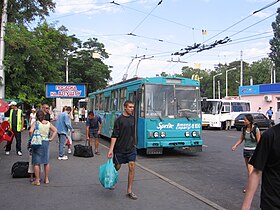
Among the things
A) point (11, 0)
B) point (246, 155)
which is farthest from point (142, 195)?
point (11, 0)

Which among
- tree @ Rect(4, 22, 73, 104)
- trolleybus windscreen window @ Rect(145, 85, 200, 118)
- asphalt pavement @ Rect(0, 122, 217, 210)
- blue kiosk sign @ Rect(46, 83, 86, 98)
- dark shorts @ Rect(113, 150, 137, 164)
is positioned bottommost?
asphalt pavement @ Rect(0, 122, 217, 210)

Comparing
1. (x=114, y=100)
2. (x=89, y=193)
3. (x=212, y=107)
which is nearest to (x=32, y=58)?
(x=114, y=100)

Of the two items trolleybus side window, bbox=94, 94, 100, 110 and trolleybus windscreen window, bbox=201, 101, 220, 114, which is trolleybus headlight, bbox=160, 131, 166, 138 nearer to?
trolleybus side window, bbox=94, 94, 100, 110

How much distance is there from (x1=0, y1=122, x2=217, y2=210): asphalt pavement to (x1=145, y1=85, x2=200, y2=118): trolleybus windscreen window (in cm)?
323

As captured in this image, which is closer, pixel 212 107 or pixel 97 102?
pixel 97 102

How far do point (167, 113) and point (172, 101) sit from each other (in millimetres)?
466

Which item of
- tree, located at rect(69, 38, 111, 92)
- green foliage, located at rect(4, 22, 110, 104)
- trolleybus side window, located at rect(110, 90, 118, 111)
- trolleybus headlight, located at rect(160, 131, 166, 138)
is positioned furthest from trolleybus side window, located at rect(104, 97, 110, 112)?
tree, located at rect(69, 38, 111, 92)

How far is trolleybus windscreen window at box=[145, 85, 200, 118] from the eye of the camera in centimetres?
1213

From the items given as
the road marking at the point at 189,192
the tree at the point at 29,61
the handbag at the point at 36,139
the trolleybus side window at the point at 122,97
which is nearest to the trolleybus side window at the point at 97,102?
the tree at the point at 29,61

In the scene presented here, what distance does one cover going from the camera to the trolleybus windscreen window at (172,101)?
39.8 feet

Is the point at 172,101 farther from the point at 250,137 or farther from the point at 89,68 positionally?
the point at 89,68

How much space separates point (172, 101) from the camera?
12.3 meters

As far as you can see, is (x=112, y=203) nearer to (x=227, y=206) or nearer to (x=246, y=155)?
(x=227, y=206)

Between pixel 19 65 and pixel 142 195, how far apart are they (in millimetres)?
17720
